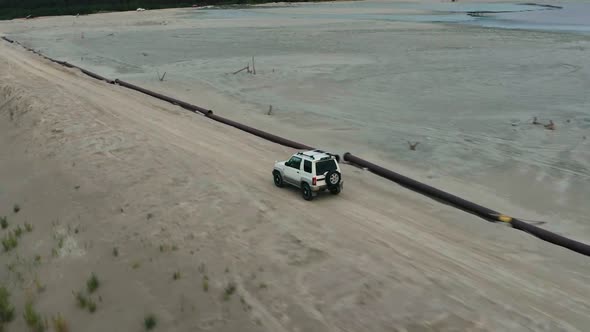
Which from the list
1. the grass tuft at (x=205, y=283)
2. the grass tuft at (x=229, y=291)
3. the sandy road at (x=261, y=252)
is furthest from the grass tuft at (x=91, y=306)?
the grass tuft at (x=229, y=291)

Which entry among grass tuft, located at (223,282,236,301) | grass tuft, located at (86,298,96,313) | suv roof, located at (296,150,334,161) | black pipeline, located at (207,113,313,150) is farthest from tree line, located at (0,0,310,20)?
grass tuft, located at (223,282,236,301)

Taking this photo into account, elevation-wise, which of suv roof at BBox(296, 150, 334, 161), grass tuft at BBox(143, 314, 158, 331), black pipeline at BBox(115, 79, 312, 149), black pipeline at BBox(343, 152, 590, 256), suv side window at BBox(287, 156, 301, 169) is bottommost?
black pipeline at BBox(115, 79, 312, 149)

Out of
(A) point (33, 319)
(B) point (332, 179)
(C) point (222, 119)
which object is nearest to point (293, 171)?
(B) point (332, 179)

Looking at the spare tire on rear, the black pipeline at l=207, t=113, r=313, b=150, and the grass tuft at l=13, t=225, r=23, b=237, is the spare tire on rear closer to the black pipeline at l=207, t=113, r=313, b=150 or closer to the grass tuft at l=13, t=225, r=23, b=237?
the black pipeline at l=207, t=113, r=313, b=150

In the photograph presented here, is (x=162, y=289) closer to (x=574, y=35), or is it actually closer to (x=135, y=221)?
(x=135, y=221)

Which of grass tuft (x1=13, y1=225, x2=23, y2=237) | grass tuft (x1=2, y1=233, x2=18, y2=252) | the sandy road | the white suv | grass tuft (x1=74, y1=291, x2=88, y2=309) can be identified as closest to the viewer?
the sandy road

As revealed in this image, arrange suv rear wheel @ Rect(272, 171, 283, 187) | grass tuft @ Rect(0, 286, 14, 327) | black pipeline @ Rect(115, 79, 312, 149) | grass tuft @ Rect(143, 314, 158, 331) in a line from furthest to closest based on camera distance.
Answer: black pipeline @ Rect(115, 79, 312, 149)
suv rear wheel @ Rect(272, 171, 283, 187)
grass tuft @ Rect(0, 286, 14, 327)
grass tuft @ Rect(143, 314, 158, 331)

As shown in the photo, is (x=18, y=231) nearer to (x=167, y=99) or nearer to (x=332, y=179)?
(x=332, y=179)
